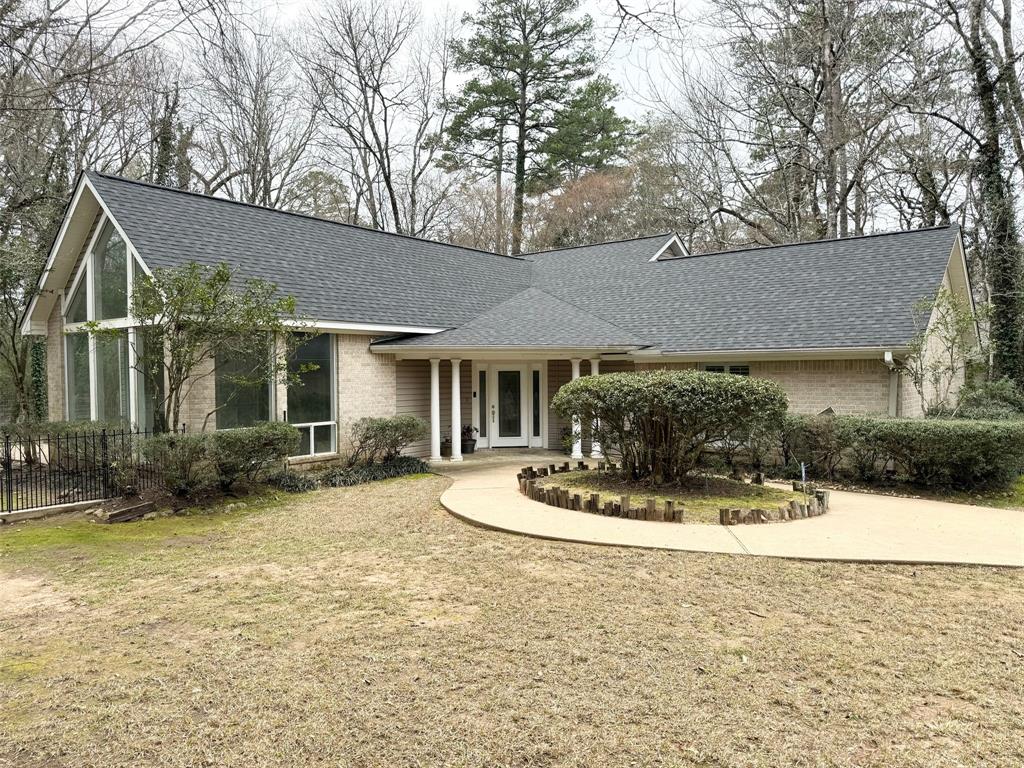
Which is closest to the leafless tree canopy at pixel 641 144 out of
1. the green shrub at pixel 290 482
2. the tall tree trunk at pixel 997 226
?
the tall tree trunk at pixel 997 226

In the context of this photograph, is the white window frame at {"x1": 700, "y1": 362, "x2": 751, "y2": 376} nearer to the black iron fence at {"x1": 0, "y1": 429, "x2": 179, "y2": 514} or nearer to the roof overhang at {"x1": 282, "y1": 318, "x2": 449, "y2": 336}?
the roof overhang at {"x1": 282, "y1": 318, "x2": 449, "y2": 336}

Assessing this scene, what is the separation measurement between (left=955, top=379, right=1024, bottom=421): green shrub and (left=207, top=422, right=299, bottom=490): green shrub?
12826mm

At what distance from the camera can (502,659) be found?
438cm

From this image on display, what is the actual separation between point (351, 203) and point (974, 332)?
25.9 meters

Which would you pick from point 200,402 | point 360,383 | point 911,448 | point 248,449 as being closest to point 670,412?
point 911,448

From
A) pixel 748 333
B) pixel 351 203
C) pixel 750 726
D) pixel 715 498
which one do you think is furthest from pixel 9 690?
pixel 351 203

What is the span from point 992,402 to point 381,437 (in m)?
13.4

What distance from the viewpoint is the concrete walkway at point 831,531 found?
6840 millimetres

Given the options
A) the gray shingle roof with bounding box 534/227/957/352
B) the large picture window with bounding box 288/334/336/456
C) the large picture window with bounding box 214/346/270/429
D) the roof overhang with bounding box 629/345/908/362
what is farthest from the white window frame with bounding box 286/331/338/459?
the gray shingle roof with bounding box 534/227/957/352

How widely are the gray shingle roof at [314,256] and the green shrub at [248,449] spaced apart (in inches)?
117

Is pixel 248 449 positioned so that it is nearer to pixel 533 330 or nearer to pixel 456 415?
pixel 456 415

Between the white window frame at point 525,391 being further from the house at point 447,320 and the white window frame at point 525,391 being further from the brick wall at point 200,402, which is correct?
the brick wall at point 200,402

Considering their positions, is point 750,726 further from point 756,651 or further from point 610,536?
point 610,536

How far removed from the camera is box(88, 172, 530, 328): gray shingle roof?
39.5 ft
